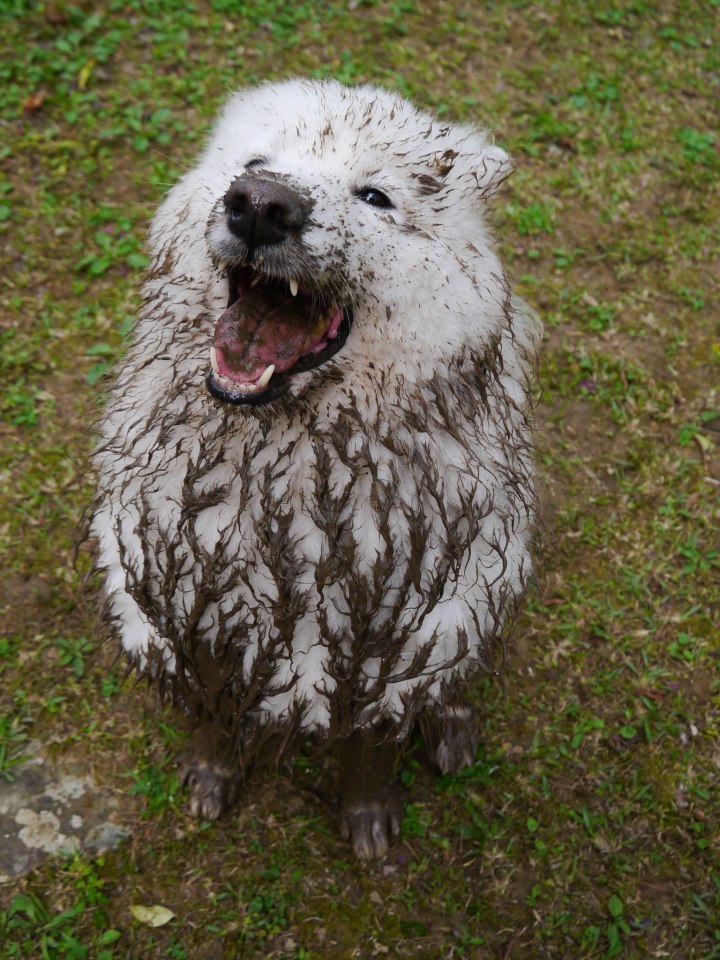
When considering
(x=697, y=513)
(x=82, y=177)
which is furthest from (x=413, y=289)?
(x=82, y=177)

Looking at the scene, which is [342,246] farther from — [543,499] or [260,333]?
[543,499]

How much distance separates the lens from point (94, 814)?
9.63 ft

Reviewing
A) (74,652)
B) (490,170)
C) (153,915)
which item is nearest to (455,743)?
(153,915)

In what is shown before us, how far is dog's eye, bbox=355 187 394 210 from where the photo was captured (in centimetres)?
195

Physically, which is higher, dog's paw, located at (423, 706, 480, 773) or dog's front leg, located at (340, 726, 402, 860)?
dog's paw, located at (423, 706, 480, 773)

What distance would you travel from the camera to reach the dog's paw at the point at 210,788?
2.93 m

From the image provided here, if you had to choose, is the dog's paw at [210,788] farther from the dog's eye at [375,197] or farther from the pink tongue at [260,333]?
the dog's eye at [375,197]

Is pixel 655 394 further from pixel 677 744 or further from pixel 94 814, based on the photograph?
pixel 94 814

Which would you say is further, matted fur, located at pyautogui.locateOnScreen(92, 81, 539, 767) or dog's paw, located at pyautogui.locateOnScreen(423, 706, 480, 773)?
dog's paw, located at pyautogui.locateOnScreen(423, 706, 480, 773)

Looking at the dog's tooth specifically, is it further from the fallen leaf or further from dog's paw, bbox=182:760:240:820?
the fallen leaf

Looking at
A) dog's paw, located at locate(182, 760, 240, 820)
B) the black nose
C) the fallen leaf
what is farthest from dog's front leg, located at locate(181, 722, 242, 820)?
the black nose

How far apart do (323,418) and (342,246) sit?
39 centimetres

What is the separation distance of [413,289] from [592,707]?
211 centimetres

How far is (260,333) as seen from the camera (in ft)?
6.24
